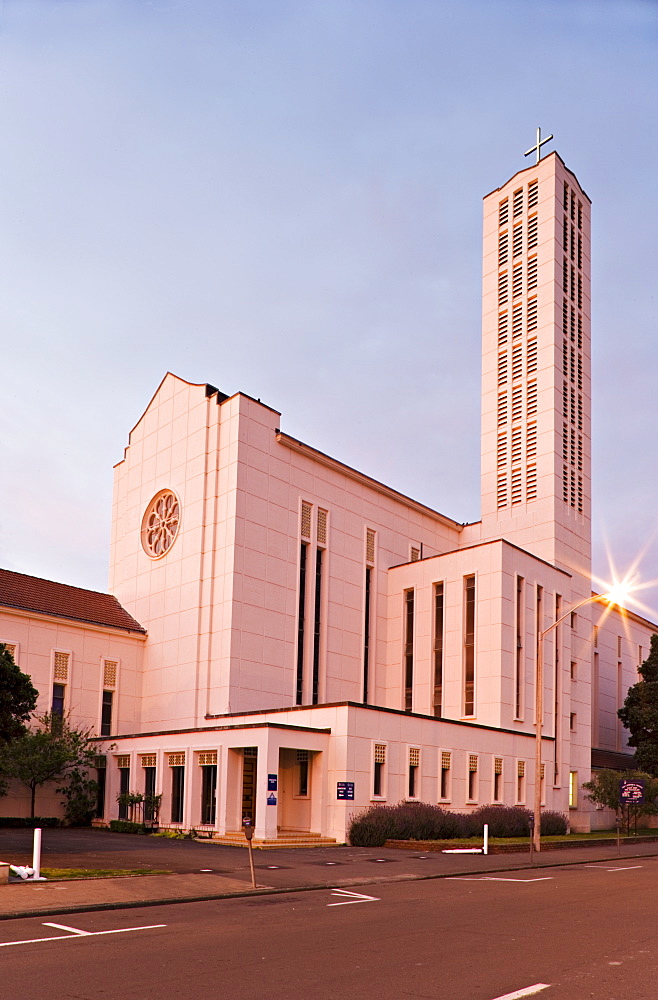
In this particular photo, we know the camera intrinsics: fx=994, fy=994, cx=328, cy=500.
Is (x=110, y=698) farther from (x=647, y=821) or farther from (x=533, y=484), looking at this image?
(x=647, y=821)

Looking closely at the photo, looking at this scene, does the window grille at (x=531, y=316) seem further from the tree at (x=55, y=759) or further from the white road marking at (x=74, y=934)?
the white road marking at (x=74, y=934)

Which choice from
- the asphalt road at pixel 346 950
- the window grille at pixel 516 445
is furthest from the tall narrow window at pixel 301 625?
the asphalt road at pixel 346 950

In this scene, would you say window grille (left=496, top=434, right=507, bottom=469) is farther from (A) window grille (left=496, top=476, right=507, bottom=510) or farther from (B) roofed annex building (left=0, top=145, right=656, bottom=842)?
(A) window grille (left=496, top=476, right=507, bottom=510)

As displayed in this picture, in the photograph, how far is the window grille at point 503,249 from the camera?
2514 inches

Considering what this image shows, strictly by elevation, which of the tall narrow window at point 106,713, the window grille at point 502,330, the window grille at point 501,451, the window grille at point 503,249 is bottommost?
the tall narrow window at point 106,713

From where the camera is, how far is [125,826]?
130 feet

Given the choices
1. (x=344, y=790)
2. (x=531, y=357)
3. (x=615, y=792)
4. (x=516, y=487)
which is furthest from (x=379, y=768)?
(x=531, y=357)

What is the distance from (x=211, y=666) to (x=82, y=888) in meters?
27.7

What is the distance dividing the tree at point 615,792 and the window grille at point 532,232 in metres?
31.6

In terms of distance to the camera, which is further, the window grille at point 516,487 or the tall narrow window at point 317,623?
the window grille at point 516,487

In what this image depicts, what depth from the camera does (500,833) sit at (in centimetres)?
4034

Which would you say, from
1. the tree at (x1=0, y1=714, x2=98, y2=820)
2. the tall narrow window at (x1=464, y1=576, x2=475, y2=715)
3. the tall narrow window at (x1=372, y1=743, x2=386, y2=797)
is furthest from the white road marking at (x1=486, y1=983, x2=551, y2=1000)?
the tall narrow window at (x1=464, y1=576, x2=475, y2=715)

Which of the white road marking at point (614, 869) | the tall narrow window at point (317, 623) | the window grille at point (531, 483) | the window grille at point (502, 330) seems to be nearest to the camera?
the white road marking at point (614, 869)

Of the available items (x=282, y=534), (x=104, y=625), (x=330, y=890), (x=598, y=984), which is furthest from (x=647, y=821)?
(x=598, y=984)
